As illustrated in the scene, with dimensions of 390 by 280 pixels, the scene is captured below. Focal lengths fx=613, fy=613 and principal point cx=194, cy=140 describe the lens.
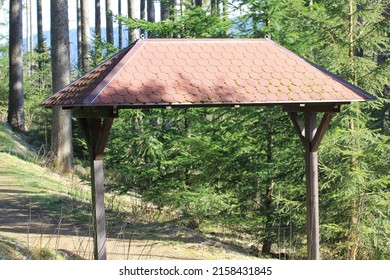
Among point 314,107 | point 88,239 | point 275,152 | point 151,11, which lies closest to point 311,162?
point 314,107

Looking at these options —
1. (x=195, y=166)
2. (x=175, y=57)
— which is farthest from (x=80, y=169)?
(x=175, y=57)

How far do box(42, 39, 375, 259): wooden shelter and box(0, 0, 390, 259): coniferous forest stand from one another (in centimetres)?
186

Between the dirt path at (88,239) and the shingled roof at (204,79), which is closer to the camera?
the shingled roof at (204,79)

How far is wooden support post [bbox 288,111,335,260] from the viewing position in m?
8.55

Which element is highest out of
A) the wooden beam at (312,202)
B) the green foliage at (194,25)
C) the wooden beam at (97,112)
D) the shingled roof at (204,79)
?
the green foliage at (194,25)

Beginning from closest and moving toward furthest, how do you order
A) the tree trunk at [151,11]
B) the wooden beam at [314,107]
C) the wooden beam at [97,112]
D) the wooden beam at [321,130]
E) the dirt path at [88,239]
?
the wooden beam at [97,112] < the wooden beam at [314,107] < the wooden beam at [321,130] < the dirt path at [88,239] < the tree trunk at [151,11]

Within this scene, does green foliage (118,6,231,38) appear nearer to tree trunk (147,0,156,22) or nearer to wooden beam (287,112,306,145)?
wooden beam (287,112,306,145)

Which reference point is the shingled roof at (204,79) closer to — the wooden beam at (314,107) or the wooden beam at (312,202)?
the wooden beam at (314,107)

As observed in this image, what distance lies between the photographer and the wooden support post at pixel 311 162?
855 centimetres

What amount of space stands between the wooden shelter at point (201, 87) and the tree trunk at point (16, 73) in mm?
12193

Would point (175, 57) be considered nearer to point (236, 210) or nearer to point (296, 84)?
point (296, 84)

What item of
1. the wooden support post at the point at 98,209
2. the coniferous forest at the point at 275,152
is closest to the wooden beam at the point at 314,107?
the coniferous forest at the point at 275,152

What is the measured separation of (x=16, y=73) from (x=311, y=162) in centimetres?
1365

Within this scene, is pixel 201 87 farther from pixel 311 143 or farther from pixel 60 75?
pixel 60 75
